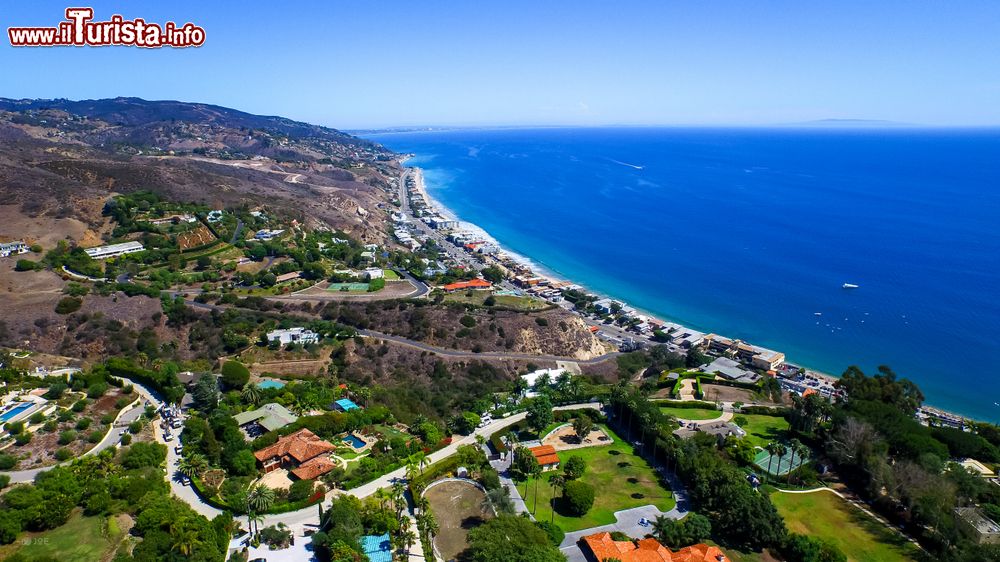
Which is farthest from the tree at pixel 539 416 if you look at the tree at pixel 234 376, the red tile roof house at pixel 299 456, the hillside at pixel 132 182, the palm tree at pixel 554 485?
the hillside at pixel 132 182

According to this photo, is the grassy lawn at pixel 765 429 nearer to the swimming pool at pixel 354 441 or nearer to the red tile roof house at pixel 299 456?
the swimming pool at pixel 354 441

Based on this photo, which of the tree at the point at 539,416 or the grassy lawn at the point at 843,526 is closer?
the grassy lawn at the point at 843,526

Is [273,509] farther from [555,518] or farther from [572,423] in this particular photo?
[572,423]

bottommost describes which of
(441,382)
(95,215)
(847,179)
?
(441,382)

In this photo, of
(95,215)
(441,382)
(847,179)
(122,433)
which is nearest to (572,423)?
(441,382)

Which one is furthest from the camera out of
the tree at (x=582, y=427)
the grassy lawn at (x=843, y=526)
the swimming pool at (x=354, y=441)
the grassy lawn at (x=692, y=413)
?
the grassy lawn at (x=692, y=413)

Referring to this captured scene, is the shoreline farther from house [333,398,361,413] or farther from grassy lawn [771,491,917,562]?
house [333,398,361,413]

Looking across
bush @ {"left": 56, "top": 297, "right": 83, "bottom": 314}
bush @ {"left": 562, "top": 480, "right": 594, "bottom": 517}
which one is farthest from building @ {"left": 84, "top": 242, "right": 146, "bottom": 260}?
bush @ {"left": 562, "top": 480, "right": 594, "bottom": 517}
